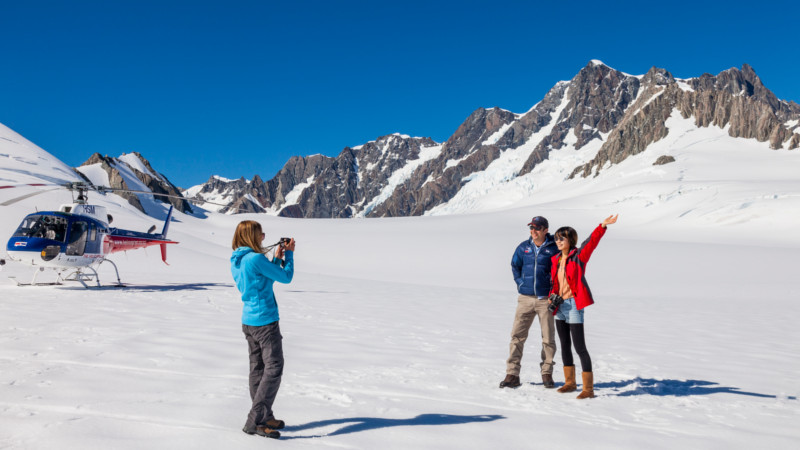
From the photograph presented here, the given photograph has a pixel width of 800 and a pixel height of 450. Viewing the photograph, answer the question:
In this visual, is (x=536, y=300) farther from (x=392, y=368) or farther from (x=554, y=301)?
(x=392, y=368)

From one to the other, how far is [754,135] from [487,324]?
115793mm

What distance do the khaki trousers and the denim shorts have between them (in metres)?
0.21

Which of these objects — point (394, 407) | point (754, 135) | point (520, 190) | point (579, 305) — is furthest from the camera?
point (520, 190)

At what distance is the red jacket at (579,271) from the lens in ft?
18.4

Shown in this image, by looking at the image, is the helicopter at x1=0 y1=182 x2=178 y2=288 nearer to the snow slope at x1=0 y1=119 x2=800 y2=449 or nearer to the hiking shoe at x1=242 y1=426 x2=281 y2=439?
the snow slope at x1=0 y1=119 x2=800 y2=449

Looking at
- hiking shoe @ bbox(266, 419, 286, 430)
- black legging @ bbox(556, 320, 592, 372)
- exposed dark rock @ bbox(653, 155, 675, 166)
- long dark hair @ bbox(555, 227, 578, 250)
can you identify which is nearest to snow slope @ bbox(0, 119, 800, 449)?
hiking shoe @ bbox(266, 419, 286, 430)

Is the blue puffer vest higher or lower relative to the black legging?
higher

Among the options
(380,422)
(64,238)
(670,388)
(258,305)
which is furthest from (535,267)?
(64,238)

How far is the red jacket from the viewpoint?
561 centimetres

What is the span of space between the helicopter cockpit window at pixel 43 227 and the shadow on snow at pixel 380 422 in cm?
1260

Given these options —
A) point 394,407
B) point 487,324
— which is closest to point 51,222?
point 487,324

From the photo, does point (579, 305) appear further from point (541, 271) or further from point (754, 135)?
point (754, 135)

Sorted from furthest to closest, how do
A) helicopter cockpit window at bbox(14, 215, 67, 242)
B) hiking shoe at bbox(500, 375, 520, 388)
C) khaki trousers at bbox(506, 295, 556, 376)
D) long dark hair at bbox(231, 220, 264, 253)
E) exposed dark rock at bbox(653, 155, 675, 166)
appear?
exposed dark rock at bbox(653, 155, 675, 166) < helicopter cockpit window at bbox(14, 215, 67, 242) < khaki trousers at bbox(506, 295, 556, 376) < hiking shoe at bbox(500, 375, 520, 388) < long dark hair at bbox(231, 220, 264, 253)

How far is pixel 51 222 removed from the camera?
13.6 meters
